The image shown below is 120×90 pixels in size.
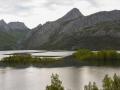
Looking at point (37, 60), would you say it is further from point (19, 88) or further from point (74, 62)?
Result: point (19, 88)

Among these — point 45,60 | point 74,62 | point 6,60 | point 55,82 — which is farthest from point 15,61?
point 55,82

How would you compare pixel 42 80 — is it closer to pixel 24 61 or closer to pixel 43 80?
pixel 43 80

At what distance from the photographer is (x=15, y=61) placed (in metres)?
193

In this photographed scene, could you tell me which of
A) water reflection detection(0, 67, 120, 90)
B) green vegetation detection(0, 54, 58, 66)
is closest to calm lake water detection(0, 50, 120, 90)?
water reflection detection(0, 67, 120, 90)

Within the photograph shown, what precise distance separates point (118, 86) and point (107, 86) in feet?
5.01

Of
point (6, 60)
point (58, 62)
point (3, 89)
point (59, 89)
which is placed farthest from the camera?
point (6, 60)

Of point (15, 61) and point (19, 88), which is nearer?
point (19, 88)

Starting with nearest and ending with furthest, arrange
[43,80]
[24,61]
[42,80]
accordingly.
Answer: [43,80], [42,80], [24,61]

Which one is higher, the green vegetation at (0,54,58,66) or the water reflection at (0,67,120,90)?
the green vegetation at (0,54,58,66)

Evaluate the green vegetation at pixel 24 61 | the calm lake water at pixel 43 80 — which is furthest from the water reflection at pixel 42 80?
the green vegetation at pixel 24 61

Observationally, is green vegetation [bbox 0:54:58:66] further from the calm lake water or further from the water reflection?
the water reflection

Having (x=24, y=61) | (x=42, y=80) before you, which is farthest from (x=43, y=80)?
(x=24, y=61)

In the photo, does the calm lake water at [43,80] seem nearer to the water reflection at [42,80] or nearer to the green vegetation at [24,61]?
the water reflection at [42,80]

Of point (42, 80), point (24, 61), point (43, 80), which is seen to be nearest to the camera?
point (43, 80)
